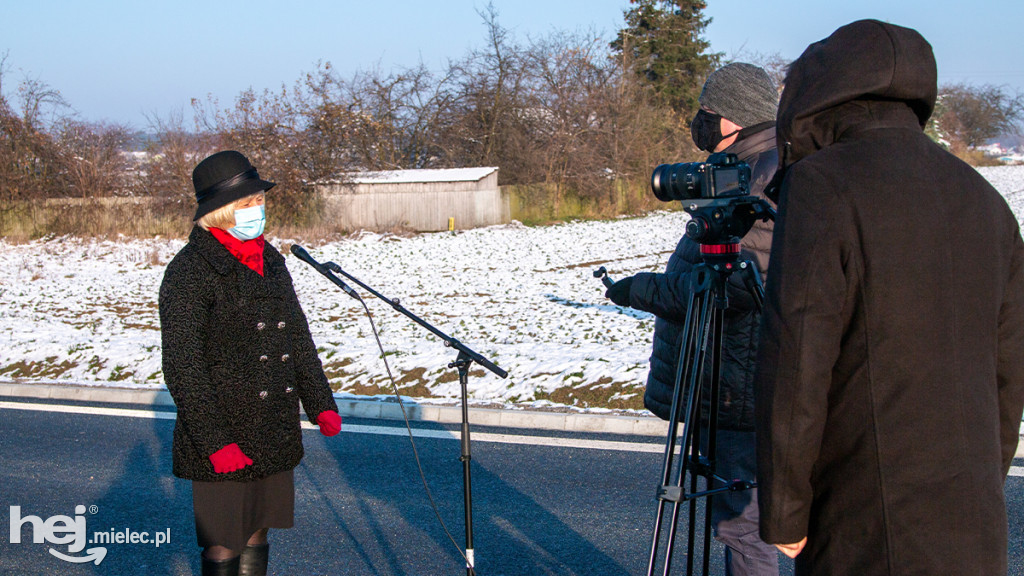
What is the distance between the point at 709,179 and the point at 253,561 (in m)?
2.20

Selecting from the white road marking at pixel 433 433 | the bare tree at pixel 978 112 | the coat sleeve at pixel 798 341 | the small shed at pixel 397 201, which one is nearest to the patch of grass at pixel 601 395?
the white road marking at pixel 433 433

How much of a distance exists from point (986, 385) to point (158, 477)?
519 cm

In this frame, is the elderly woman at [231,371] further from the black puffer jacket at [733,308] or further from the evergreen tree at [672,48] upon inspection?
the evergreen tree at [672,48]

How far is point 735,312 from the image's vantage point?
2.97 metres

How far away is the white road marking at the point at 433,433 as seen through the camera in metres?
6.05

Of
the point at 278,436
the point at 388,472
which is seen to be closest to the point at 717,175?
the point at 278,436

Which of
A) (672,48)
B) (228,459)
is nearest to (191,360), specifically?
(228,459)

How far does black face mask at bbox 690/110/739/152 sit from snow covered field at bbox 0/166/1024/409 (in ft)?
13.0

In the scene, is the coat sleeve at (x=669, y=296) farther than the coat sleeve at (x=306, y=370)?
No

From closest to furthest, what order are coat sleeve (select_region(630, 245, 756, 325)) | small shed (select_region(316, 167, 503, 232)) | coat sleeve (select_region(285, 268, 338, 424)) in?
coat sleeve (select_region(630, 245, 756, 325))
coat sleeve (select_region(285, 268, 338, 424))
small shed (select_region(316, 167, 503, 232))

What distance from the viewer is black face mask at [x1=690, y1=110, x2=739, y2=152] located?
10.2ft

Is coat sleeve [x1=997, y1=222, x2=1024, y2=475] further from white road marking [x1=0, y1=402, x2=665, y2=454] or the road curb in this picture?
the road curb

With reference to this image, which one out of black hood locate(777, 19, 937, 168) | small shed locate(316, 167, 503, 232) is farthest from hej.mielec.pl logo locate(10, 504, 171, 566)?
small shed locate(316, 167, 503, 232)

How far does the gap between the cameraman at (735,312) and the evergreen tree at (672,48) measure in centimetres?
4106
